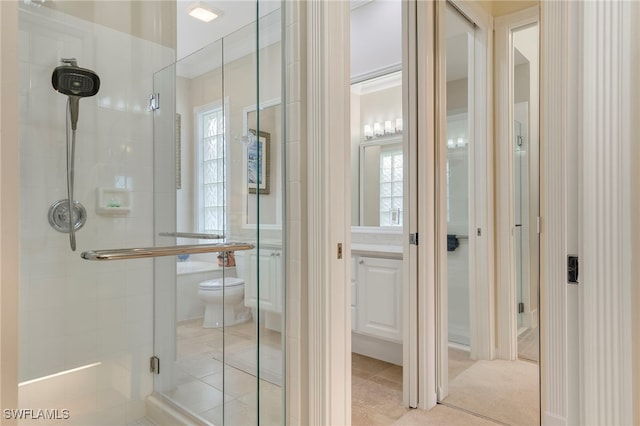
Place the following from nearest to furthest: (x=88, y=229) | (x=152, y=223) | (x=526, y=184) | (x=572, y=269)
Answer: (x=572, y=269) < (x=88, y=229) < (x=152, y=223) < (x=526, y=184)

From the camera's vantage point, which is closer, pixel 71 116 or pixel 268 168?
pixel 268 168

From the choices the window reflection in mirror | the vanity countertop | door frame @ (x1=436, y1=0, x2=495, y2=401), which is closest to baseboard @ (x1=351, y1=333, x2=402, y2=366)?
door frame @ (x1=436, y1=0, x2=495, y2=401)

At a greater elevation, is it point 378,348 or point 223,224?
point 223,224

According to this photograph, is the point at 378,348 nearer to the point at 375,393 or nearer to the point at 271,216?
the point at 375,393

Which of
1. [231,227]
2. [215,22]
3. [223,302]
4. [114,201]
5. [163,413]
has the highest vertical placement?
[215,22]

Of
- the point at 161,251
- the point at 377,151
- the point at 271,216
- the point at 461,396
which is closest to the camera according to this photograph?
the point at 271,216

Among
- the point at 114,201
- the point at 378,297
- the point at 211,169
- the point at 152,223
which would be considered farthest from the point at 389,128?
the point at 114,201

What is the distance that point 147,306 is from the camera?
6.18 ft

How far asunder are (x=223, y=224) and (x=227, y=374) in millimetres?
651

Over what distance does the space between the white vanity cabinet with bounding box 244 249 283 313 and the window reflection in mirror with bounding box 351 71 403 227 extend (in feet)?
6.06

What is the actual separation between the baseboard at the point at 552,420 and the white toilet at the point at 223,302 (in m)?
1.44

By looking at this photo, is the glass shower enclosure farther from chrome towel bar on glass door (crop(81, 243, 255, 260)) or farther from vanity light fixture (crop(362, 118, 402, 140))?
vanity light fixture (crop(362, 118, 402, 140))

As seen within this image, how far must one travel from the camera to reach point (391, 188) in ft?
10.5

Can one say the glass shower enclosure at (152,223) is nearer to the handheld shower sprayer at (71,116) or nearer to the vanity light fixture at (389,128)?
the handheld shower sprayer at (71,116)
